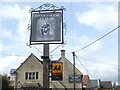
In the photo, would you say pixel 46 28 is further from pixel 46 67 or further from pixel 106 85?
pixel 106 85

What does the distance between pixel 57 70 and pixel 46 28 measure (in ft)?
17.4

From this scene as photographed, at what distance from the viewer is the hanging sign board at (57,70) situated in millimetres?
30469

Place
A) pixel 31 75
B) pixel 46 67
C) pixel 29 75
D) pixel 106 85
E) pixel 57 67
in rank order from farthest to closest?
1. pixel 106 85
2. pixel 29 75
3. pixel 31 75
4. pixel 46 67
5. pixel 57 67

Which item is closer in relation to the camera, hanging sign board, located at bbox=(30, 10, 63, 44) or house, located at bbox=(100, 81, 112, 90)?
hanging sign board, located at bbox=(30, 10, 63, 44)

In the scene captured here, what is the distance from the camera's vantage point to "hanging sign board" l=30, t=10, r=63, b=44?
3253cm

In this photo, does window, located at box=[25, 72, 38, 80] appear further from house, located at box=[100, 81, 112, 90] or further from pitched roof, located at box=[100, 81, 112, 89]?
pitched roof, located at box=[100, 81, 112, 89]

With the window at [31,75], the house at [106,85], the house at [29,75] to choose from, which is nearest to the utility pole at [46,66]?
the house at [29,75]

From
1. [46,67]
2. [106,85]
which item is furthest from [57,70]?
[106,85]

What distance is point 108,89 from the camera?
96.4 meters

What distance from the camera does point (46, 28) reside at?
107 feet

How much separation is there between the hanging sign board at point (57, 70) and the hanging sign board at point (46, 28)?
3137 mm

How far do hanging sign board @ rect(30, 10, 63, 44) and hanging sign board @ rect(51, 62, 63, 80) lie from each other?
3137 millimetres

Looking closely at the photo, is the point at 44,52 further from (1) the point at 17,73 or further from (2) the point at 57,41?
(1) the point at 17,73

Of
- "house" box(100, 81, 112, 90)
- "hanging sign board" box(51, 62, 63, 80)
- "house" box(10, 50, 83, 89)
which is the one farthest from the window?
"house" box(100, 81, 112, 90)
